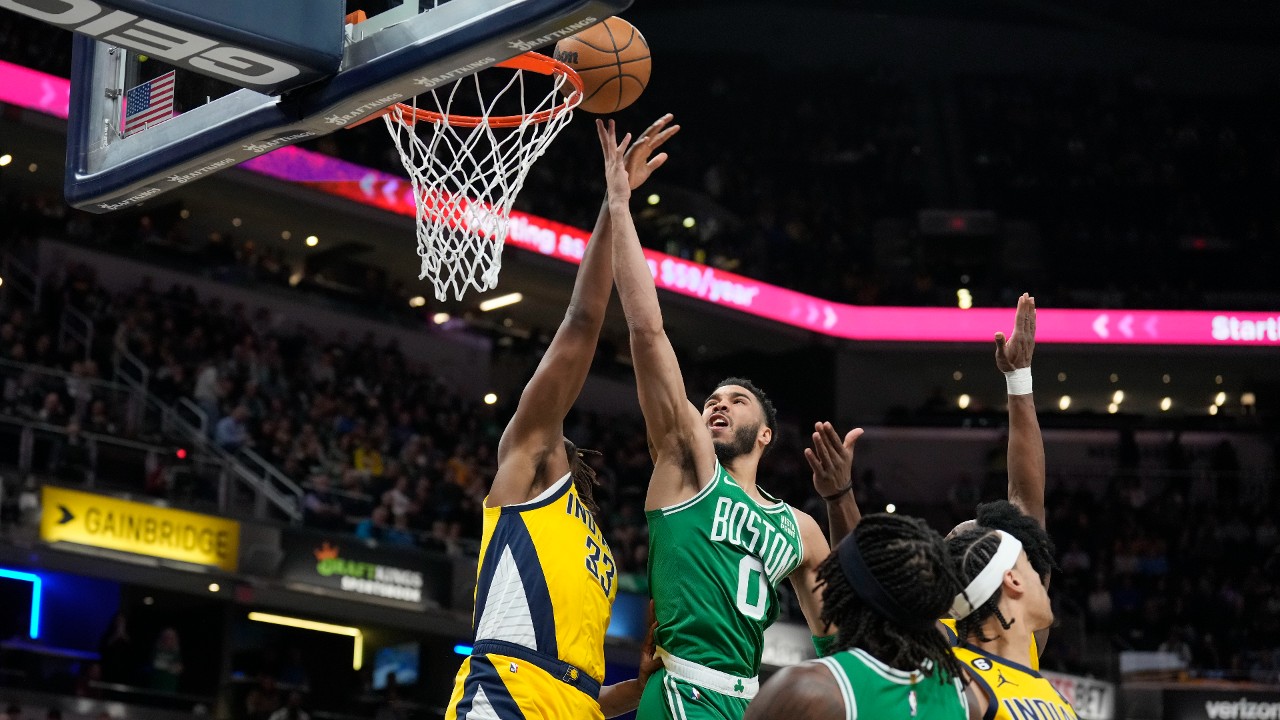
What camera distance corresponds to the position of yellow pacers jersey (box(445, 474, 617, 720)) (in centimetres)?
418

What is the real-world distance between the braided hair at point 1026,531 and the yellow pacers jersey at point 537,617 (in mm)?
1107

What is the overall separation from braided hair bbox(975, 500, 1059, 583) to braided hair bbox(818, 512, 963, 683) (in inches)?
32.1

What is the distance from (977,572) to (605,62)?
2776mm

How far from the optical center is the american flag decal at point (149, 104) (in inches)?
183

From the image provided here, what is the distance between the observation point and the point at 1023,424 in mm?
4957

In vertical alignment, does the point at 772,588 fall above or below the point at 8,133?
below

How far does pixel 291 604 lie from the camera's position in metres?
15.2

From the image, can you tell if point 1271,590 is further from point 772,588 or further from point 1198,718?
point 772,588

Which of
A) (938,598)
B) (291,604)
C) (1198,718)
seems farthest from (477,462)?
(938,598)

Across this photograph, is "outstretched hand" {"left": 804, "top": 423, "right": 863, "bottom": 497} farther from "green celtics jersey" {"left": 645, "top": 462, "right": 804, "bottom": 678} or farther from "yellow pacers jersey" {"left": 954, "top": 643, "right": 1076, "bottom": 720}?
"yellow pacers jersey" {"left": 954, "top": 643, "right": 1076, "bottom": 720}

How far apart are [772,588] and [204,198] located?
53.6ft

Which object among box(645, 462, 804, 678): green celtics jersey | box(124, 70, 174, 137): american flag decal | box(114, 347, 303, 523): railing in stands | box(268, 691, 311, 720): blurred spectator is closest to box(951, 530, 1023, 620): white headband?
box(645, 462, 804, 678): green celtics jersey

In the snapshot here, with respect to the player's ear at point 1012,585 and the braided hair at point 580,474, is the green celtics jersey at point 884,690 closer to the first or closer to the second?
the player's ear at point 1012,585

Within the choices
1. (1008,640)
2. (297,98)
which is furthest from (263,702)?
(1008,640)
